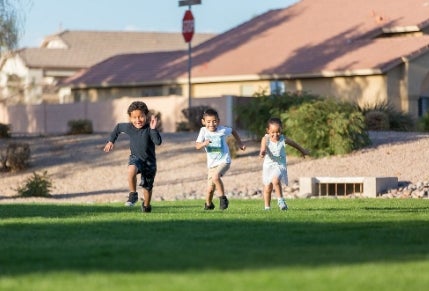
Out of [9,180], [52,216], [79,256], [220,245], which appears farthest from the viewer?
[9,180]

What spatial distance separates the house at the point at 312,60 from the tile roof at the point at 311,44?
0.05 meters

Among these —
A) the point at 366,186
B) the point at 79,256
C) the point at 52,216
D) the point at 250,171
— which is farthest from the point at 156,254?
the point at 250,171

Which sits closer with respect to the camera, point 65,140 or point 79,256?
point 79,256

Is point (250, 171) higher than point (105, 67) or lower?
lower

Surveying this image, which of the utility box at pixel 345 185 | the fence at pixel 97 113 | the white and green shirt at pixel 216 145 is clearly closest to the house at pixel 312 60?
the fence at pixel 97 113

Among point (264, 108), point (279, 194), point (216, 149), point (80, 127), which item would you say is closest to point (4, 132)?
point (80, 127)

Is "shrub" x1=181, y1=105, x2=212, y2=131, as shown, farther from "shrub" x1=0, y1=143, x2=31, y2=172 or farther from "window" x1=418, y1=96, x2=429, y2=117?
"window" x1=418, y1=96, x2=429, y2=117

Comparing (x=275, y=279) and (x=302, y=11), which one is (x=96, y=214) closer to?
(x=275, y=279)

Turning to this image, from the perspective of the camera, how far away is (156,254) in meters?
12.4

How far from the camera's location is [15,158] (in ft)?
132

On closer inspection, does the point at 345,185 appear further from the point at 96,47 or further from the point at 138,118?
the point at 96,47

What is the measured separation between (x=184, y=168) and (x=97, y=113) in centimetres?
1571

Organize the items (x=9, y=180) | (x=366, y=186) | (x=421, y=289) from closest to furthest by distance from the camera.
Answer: (x=421, y=289) < (x=366, y=186) < (x=9, y=180)

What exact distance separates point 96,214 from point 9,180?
65.8 feet
